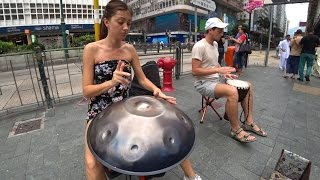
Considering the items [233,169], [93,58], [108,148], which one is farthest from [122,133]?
[233,169]

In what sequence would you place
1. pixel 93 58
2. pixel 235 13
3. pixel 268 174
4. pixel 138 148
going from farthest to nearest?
pixel 235 13, pixel 268 174, pixel 93 58, pixel 138 148

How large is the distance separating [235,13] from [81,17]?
2002 inches

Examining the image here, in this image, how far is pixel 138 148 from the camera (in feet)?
3.78

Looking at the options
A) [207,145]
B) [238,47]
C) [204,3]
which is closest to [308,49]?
[238,47]

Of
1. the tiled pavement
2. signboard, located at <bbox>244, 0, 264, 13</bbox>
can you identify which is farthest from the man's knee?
signboard, located at <bbox>244, 0, 264, 13</bbox>

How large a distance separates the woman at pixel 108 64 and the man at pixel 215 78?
3.98 feet

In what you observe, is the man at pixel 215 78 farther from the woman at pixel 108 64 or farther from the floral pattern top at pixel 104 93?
the floral pattern top at pixel 104 93

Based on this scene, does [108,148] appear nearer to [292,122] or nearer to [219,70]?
[219,70]

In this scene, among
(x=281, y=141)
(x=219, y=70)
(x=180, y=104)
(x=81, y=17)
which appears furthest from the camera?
(x=81, y=17)

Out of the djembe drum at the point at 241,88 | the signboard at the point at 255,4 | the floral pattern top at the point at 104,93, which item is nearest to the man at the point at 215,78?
the djembe drum at the point at 241,88

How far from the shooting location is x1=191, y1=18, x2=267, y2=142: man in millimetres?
3077

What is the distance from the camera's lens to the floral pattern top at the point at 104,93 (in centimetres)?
Answer: 204

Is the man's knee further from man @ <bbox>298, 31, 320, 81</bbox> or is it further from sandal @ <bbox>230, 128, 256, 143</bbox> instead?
man @ <bbox>298, 31, 320, 81</bbox>

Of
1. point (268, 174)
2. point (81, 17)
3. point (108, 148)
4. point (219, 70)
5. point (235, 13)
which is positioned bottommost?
point (268, 174)
